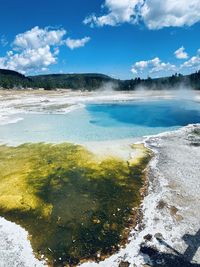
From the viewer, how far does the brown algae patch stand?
1274 cm

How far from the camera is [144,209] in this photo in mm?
15469

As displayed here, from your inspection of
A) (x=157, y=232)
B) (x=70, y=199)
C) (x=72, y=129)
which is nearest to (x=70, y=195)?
(x=70, y=199)

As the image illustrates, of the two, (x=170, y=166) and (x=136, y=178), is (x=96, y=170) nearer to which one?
(x=136, y=178)

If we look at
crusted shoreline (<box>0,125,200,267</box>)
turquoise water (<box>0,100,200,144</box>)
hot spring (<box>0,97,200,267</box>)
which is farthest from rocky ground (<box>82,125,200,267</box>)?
turquoise water (<box>0,100,200,144</box>)

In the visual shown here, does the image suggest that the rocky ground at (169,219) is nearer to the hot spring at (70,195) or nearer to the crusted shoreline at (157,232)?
the crusted shoreline at (157,232)

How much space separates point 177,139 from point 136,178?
1137cm

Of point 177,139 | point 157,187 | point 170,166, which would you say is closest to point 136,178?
point 157,187

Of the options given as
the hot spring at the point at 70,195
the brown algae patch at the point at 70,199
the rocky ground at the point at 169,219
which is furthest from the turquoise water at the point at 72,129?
the rocky ground at the point at 169,219

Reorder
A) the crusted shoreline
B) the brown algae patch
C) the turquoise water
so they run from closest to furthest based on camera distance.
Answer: the crusted shoreline < the brown algae patch < the turquoise water

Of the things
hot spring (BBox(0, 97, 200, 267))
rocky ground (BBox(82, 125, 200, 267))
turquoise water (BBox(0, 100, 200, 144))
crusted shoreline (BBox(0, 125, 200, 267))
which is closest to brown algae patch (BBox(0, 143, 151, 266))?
hot spring (BBox(0, 97, 200, 267))

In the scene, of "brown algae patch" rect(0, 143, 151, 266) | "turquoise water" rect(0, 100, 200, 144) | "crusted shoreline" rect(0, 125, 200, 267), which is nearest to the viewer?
"crusted shoreline" rect(0, 125, 200, 267)

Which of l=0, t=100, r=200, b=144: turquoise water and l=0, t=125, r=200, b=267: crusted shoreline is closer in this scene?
l=0, t=125, r=200, b=267: crusted shoreline

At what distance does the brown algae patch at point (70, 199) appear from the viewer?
12.7m

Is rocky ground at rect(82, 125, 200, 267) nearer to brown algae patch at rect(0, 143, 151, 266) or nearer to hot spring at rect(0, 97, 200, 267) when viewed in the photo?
hot spring at rect(0, 97, 200, 267)
